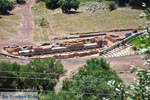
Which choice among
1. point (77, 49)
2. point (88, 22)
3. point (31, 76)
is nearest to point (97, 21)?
point (88, 22)

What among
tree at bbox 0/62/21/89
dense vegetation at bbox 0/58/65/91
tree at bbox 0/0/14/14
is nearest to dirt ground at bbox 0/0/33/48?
tree at bbox 0/0/14/14

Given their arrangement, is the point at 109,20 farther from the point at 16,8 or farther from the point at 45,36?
the point at 16,8

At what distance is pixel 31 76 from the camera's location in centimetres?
1923

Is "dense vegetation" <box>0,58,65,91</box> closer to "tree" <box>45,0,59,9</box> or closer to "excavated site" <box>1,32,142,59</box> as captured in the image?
"excavated site" <box>1,32,142,59</box>

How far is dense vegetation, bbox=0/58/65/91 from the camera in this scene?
19.3 meters

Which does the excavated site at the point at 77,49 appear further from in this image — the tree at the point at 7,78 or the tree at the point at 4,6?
the tree at the point at 4,6

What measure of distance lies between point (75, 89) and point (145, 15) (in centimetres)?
986

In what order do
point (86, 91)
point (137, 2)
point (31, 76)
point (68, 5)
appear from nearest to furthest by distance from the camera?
point (86, 91) < point (31, 76) < point (137, 2) < point (68, 5)

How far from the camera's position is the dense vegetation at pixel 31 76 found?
19297 millimetres

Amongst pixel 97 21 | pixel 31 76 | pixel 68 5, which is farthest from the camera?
pixel 68 5

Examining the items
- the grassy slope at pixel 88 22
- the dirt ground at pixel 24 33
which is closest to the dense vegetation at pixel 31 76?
the dirt ground at pixel 24 33

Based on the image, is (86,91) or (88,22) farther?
(88,22)

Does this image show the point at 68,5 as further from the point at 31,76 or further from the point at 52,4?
the point at 31,76

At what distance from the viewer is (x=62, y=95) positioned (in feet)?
49.8
